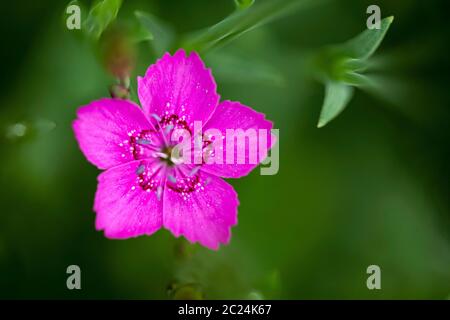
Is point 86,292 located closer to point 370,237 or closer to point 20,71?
point 20,71

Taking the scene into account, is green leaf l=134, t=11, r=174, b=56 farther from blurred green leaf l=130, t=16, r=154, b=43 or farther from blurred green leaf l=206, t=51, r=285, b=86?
blurred green leaf l=206, t=51, r=285, b=86

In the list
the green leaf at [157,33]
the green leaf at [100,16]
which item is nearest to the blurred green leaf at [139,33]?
the green leaf at [157,33]

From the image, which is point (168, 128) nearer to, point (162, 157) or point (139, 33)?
point (162, 157)

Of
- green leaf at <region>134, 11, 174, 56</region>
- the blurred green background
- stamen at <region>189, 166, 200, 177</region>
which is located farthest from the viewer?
the blurred green background

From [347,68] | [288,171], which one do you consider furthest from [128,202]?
[288,171]

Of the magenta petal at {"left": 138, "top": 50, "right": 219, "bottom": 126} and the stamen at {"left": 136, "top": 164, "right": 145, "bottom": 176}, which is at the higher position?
the magenta petal at {"left": 138, "top": 50, "right": 219, "bottom": 126}

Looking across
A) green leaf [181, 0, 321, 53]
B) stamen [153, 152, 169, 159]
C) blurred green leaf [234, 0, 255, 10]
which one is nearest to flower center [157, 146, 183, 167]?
stamen [153, 152, 169, 159]

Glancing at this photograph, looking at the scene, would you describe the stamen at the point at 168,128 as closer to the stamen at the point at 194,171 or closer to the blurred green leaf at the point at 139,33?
the stamen at the point at 194,171
